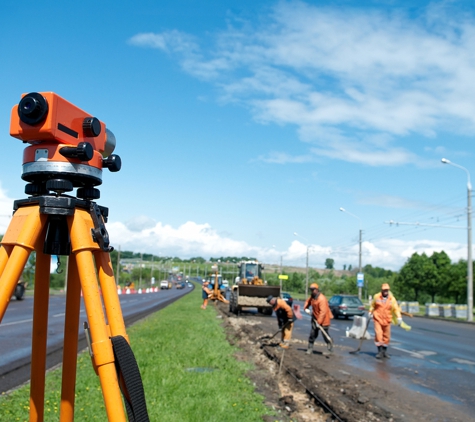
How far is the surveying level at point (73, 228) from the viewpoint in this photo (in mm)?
2402

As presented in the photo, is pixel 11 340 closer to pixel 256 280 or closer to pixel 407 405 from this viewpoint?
pixel 407 405

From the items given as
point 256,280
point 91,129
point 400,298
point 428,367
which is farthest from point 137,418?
point 400,298

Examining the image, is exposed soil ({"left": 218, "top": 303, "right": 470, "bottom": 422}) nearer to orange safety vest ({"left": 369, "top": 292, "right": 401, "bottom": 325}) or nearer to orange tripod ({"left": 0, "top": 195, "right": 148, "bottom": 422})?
orange safety vest ({"left": 369, "top": 292, "right": 401, "bottom": 325})

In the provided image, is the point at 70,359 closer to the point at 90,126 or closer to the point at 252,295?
the point at 90,126

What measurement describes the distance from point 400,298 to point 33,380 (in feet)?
221

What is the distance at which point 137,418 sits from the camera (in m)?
2.35

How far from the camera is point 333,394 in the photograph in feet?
26.8

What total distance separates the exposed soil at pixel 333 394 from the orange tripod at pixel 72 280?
152 inches

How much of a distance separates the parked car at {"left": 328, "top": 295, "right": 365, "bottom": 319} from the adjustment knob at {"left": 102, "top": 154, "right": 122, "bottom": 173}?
27335mm

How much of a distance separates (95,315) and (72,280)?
0.54m

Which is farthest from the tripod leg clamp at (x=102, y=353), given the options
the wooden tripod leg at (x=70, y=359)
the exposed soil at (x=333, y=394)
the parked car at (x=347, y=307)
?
the parked car at (x=347, y=307)

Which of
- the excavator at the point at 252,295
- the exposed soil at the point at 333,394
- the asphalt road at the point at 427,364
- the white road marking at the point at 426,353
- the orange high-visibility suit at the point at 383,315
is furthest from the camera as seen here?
the excavator at the point at 252,295

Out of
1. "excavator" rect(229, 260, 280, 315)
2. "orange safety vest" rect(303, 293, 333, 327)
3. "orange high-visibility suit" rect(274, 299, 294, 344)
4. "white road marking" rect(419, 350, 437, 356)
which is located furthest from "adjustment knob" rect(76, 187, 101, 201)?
"excavator" rect(229, 260, 280, 315)

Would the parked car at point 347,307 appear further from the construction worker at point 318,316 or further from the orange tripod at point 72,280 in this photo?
the orange tripod at point 72,280
